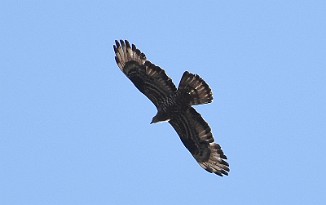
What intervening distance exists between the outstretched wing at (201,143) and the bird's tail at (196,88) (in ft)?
2.40

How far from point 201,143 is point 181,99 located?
160 centimetres

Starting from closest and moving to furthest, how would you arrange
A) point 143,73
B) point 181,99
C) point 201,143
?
1. point 181,99
2. point 143,73
3. point 201,143

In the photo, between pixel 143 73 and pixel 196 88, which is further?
pixel 143 73

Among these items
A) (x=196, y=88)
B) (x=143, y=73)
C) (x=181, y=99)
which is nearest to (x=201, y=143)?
(x=181, y=99)

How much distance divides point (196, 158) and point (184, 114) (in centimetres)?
146

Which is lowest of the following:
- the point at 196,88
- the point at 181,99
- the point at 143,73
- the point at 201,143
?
the point at 201,143

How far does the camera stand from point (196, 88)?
54.3ft

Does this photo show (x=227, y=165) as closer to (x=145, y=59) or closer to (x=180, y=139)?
(x=180, y=139)

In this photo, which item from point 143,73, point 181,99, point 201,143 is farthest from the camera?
point 201,143

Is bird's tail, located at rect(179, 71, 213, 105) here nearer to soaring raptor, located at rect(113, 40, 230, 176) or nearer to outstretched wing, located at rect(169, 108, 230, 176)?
soaring raptor, located at rect(113, 40, 230, 176)

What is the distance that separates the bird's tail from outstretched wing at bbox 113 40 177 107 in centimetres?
35

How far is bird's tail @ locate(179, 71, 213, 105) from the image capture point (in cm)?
1648

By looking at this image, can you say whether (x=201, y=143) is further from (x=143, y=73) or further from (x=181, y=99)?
(x=143, y=73)

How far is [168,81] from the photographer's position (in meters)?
16.7
